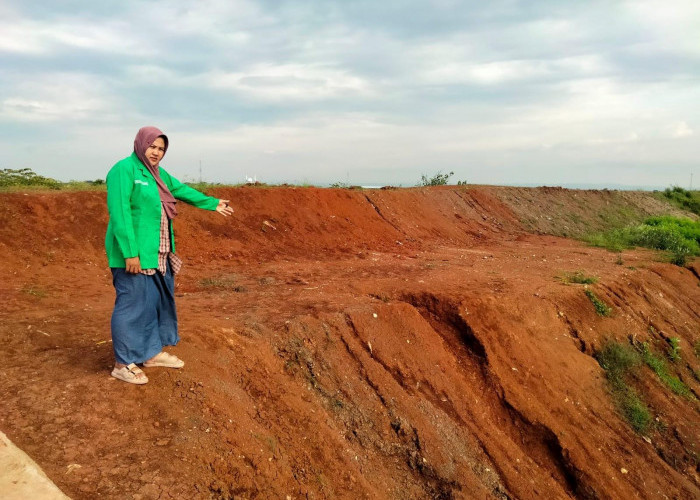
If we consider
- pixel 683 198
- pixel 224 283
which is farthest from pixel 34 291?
pixel 683 198

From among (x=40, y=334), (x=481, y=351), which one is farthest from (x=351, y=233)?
(x=40, y=334)

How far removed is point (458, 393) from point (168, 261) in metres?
3.58

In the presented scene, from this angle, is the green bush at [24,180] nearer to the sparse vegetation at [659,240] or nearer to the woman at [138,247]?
the woman at [138,247]

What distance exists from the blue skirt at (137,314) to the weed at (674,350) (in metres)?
8.03

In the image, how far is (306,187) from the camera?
13242mm

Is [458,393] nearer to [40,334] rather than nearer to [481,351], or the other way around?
[481,351]

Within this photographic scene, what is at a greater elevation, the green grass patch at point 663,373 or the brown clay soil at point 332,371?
the brown clay soil at point 332,371

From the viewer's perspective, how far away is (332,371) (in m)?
5.04

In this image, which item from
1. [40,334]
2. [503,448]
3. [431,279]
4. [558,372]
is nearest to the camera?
[40,334]

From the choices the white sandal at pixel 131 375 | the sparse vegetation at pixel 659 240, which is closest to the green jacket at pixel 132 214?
the white sandal at pixel 131 375

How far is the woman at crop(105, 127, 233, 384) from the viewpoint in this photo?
3.28m

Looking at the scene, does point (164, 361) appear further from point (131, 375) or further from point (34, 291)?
point (34, 291)

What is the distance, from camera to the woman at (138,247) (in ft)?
10.8

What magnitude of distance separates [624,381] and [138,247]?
669cm
